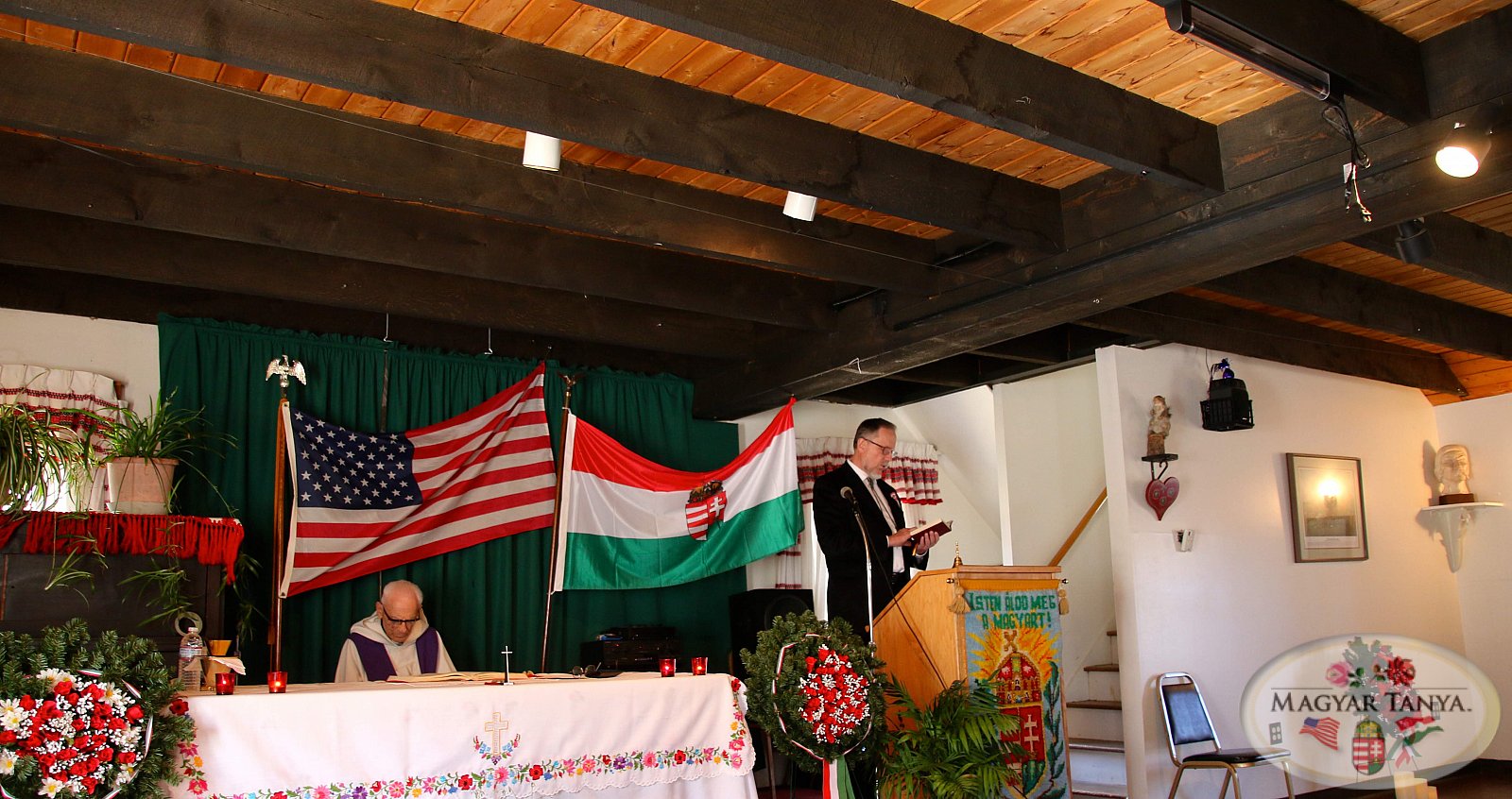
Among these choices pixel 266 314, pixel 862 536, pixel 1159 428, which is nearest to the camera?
pixel 862 536

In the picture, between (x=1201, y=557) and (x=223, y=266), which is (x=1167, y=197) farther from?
(x=223, y=266)

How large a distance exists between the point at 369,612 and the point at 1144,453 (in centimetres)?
411

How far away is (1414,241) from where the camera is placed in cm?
420

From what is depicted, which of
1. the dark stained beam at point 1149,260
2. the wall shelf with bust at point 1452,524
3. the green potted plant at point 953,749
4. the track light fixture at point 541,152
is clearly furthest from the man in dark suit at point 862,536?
the wall shelf with bust at point 1452,524

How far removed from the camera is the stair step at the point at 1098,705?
20.8 feet

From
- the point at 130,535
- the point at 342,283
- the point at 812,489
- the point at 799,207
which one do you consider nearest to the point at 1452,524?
the point at 812,489

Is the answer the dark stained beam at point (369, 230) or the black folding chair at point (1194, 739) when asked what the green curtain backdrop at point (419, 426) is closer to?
the dark stained beam at point (369, 230)

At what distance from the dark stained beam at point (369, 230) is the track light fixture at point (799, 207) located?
1071mm

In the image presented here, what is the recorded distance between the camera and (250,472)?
17.7ft

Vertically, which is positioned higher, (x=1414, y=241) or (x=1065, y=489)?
(x=1414, y=241)

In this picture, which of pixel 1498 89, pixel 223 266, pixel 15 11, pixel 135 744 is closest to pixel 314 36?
pixel 15 11

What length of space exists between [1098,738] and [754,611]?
2.10 metres

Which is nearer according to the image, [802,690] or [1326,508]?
[802,690]

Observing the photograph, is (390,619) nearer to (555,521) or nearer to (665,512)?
(555,521)
